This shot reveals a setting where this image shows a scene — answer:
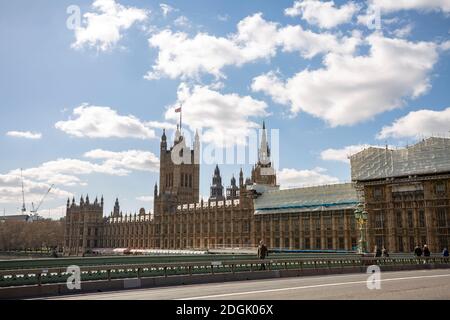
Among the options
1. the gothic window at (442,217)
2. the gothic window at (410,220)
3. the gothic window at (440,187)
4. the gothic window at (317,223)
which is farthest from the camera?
the gothic window at (317,223)

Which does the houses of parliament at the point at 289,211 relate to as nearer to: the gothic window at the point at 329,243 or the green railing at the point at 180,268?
the gothic window at the point at 329,243

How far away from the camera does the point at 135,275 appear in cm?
2220

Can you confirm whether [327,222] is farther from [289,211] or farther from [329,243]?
[289,211]

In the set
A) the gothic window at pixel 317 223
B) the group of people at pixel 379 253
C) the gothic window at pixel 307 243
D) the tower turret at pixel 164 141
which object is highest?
the tower turret at pixel 164 141

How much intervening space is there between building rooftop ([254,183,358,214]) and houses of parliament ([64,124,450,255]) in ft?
0.64

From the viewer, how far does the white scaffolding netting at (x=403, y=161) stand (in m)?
62.9

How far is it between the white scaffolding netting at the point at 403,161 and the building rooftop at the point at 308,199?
27.7 ft

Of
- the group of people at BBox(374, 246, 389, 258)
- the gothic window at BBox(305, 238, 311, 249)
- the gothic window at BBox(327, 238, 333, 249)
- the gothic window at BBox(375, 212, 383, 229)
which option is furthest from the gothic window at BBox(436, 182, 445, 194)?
the gothic window at BBox(305, 238, 311, 249)

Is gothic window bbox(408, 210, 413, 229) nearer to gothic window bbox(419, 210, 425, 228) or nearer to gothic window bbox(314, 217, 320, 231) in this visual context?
gothic window bbox(419, 210, 425, 228)

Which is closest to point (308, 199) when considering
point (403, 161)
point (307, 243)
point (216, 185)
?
point (307, 243)

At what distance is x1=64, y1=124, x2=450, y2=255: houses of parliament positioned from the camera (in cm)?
6400

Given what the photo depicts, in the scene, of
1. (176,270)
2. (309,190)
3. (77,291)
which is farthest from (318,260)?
(309,190)

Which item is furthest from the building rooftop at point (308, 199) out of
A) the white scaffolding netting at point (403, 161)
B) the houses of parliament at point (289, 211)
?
the white scaffolding netting at point (403, 161)
